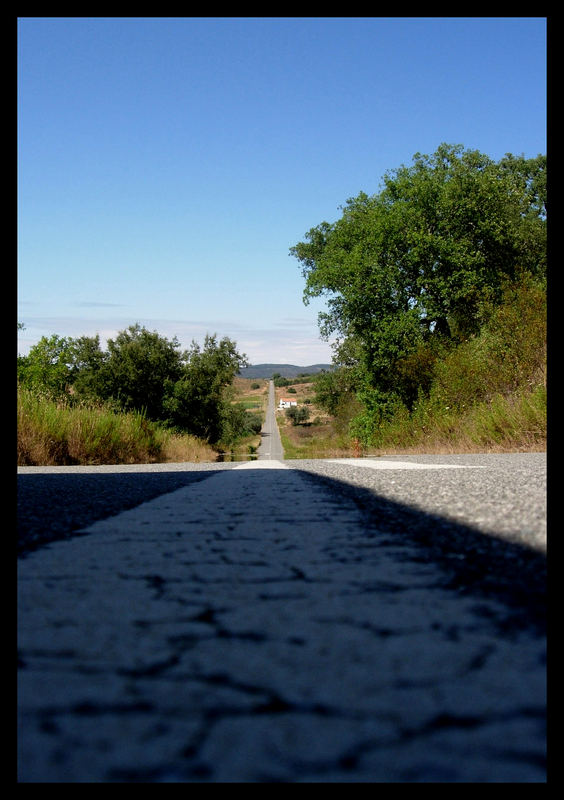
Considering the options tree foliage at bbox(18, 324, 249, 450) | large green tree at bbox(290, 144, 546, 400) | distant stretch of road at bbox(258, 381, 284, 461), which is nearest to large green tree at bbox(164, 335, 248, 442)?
tree foliage at bbox(18, 324, 249, 450)

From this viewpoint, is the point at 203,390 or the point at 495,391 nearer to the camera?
the point at 495,391

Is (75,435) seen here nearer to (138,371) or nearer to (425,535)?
(425,535)

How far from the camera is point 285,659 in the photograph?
0.85 m

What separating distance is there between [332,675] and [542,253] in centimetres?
2853

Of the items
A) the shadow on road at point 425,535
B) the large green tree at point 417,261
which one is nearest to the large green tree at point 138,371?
the large green tree at point 417,261

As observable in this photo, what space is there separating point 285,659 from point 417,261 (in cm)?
2290

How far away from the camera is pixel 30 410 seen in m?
10.3

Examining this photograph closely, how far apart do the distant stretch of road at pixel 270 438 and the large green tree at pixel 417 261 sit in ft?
61.5

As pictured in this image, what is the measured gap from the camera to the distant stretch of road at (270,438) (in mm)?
46906

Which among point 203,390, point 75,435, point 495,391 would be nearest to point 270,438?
point 203,390

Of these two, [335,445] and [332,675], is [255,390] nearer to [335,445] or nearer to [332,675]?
[335,445]

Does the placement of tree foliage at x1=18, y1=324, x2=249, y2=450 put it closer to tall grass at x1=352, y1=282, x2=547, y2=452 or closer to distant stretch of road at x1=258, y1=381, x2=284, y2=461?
distant stretch of road at x1=258, y1=381, x2=284, y2=461

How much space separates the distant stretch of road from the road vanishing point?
38.6 meters
